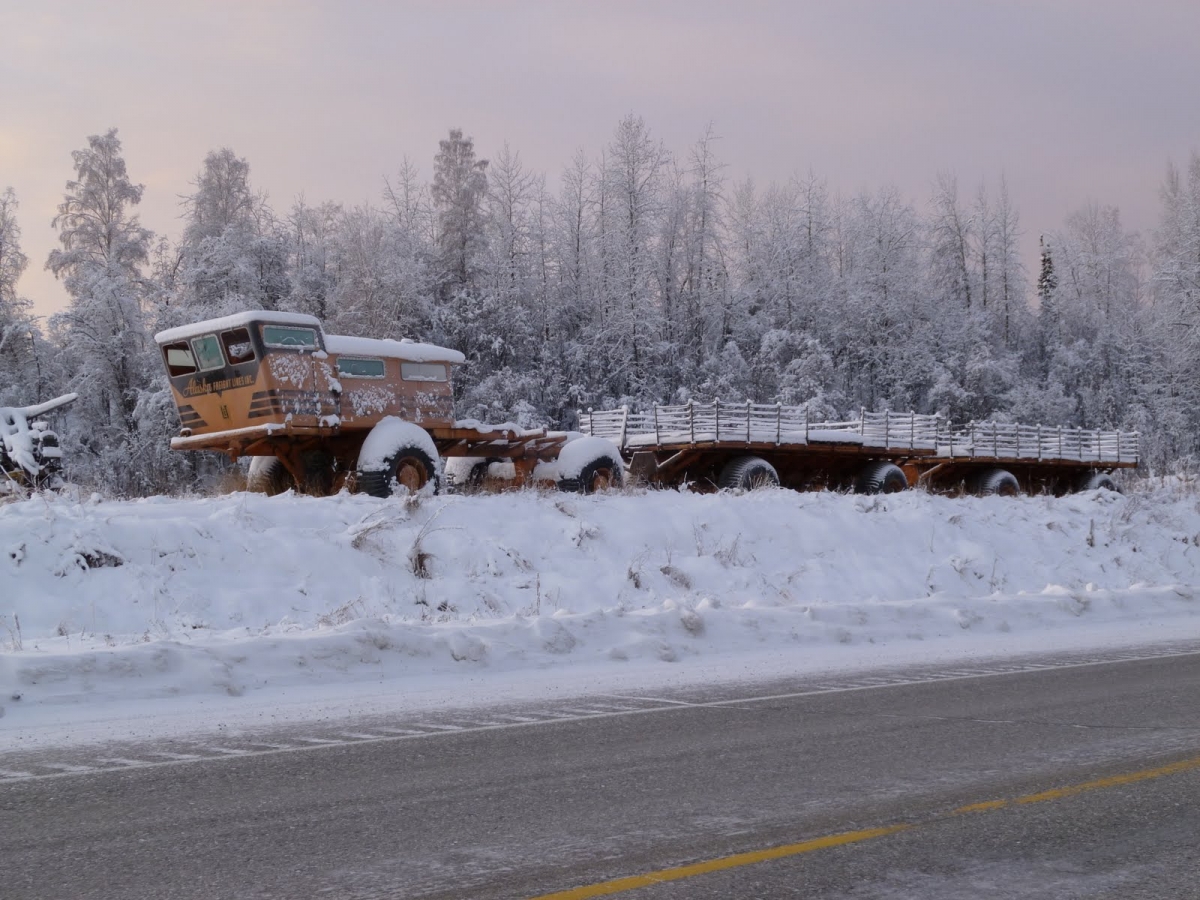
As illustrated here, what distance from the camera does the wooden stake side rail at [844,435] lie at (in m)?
22.0

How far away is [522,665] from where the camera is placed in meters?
10.4

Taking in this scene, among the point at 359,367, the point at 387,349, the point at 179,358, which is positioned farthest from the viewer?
the point at 387,349

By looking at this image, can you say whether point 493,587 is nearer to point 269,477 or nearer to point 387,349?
point 387,349

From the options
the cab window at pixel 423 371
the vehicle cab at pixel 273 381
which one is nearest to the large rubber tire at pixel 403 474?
the vehicle cab at pixel 273 381

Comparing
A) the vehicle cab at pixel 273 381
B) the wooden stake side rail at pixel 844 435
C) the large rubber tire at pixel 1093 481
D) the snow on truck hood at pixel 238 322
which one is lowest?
the large rubber tire at pixel 1093 481

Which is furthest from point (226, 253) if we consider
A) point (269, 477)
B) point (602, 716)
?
point (602, 716)

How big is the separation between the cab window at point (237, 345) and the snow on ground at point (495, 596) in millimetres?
2701

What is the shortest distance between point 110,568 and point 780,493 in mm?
10937

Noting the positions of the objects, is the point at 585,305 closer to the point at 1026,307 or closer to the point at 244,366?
the point at 1026,307

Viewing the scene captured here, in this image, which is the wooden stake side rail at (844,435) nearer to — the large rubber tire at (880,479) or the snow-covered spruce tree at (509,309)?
the large rubber tire at (880,479)

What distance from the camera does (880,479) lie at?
83.3 ft

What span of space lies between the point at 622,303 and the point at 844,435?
27.8m

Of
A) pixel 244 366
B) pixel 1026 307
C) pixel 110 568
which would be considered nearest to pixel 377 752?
pixel 110 568

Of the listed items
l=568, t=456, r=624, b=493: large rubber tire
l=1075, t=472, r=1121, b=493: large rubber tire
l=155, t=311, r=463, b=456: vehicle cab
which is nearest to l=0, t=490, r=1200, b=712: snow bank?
l=568, t=456, r=624, b=493: large rubber tire
